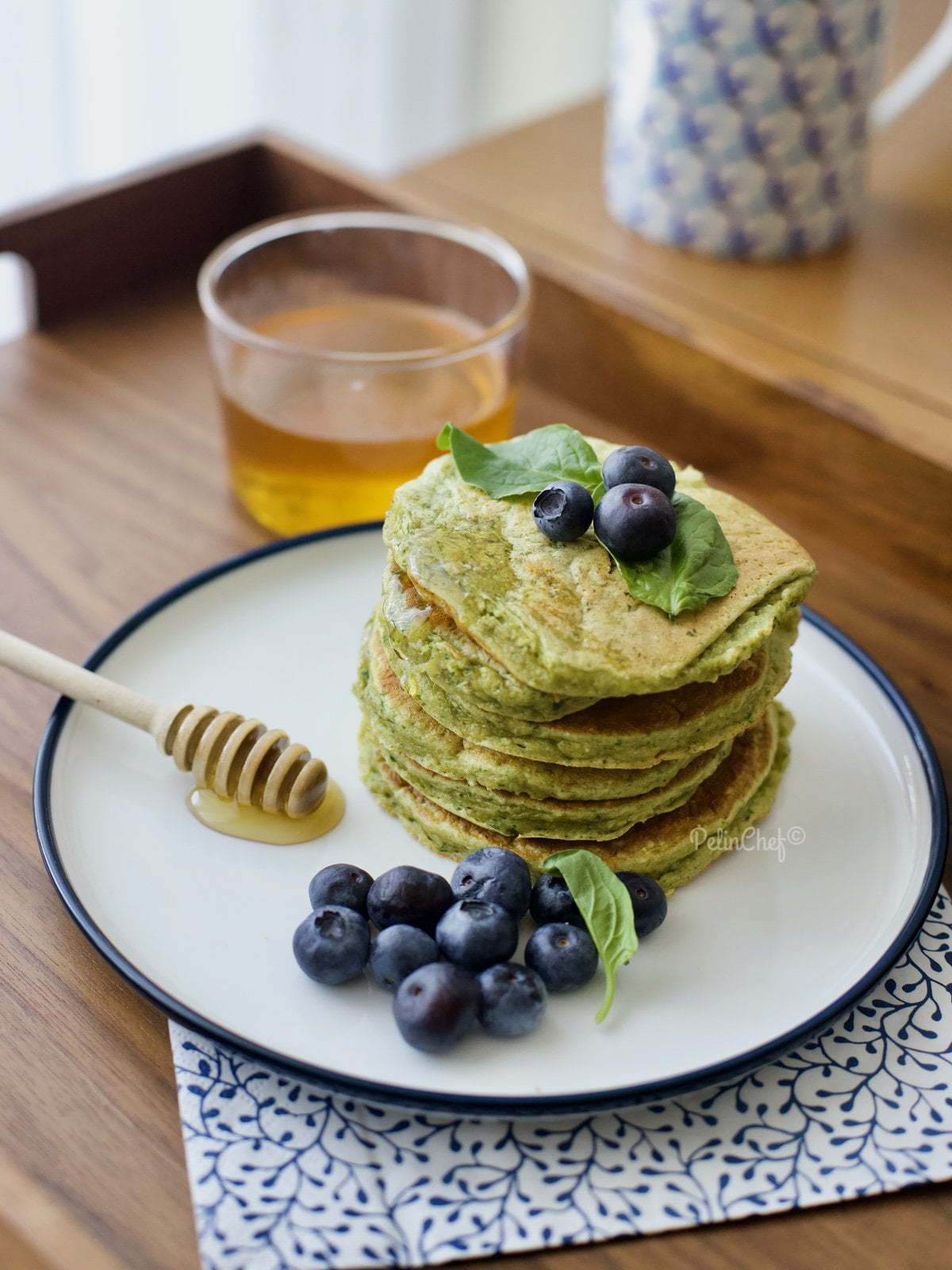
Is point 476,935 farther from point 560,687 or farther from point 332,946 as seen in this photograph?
point 560,687

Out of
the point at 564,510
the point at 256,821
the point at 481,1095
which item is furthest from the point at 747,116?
the point at 481,1095

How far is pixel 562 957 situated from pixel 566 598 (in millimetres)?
327

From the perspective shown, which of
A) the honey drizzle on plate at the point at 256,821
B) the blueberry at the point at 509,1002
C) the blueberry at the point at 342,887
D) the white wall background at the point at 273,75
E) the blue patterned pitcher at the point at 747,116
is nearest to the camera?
the blueberry at the point at 509,1002

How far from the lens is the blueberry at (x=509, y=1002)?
3.82 feet

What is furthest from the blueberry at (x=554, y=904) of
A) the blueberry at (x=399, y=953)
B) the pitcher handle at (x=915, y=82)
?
the pitcher handle at (x=915, y=82)

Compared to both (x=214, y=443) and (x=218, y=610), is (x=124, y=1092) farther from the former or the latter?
(x=214, y=443)

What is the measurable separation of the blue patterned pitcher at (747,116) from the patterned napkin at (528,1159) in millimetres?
1344

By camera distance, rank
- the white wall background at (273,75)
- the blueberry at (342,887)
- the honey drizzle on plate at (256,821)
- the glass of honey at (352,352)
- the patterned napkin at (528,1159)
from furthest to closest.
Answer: the white wall background at (273,75) → the glass of honey at (352,352) → the honey drizzle on plate at (256,821) → the blueberry at (342,887) → the patterned napkin at (528,1159)

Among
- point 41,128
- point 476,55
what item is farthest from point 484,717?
point 476,55

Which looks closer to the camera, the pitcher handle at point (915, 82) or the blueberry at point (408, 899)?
the blueberry at point (408, 899)

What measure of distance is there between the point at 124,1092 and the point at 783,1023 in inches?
22.8

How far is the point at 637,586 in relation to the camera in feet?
4.14

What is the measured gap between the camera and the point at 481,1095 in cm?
110

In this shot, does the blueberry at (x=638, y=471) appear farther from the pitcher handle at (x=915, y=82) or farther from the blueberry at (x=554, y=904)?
the pitcher handle at (x=915, y=82)
